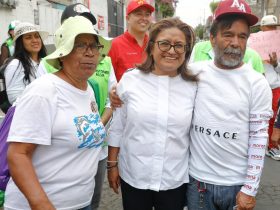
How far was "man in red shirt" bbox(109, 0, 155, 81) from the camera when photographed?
3.75 meters

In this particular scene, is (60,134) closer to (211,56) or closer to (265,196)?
(211,56)

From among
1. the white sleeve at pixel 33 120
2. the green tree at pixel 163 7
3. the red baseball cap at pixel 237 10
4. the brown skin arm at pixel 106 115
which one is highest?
the green tree at pixel 163 7

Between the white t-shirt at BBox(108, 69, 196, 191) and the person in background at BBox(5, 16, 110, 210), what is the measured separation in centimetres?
29

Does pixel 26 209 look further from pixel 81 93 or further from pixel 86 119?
pixel 81 93

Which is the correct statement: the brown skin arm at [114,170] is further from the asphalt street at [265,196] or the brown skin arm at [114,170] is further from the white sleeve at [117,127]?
the asphalt street at [265,196]

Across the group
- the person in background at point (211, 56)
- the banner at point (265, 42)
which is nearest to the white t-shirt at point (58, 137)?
the person in background at point (211, 56)

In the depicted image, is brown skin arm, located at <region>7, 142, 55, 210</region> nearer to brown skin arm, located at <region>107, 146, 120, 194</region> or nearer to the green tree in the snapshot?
brown skin arm, located at <region>107, 146, 120, 194</region>

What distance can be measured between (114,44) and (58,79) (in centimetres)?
208

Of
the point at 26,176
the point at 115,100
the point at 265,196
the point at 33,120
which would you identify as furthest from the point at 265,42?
the point at 26,176

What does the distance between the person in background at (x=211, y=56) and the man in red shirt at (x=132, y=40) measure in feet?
2.22

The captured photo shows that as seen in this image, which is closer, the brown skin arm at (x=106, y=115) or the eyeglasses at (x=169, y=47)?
the eyeglasses at (x=169, y=47)

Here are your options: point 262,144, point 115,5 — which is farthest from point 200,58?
point 115,5

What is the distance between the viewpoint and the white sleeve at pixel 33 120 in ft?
5.35

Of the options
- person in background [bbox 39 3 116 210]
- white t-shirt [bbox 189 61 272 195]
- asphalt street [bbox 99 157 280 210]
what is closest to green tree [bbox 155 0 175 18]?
asphalt street [bbox 99 157 280 210]
